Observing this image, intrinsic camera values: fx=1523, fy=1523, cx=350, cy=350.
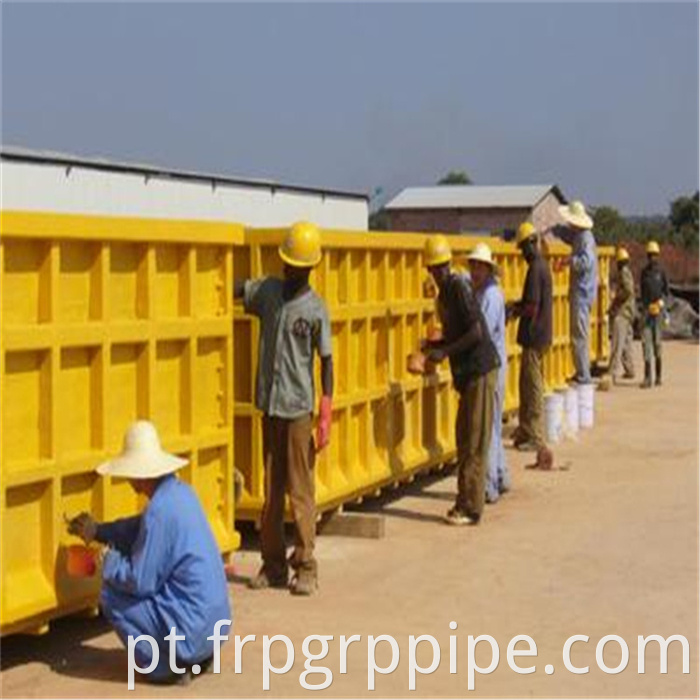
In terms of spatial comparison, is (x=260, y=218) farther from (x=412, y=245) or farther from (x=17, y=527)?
(x=17, y=527)

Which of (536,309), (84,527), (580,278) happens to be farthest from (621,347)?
(84,527)

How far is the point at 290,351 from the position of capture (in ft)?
28.1

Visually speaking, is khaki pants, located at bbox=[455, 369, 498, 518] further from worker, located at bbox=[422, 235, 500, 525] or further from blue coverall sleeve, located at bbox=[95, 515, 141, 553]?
blue coverall sleeve, located at bbox=[95, 515, 141, 553]

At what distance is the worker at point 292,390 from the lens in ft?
28.1

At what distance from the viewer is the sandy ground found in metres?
6.93

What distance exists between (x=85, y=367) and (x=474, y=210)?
4167cm

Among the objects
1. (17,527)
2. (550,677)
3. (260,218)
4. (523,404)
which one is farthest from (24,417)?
(260,218)

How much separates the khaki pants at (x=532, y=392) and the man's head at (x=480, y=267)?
239cm

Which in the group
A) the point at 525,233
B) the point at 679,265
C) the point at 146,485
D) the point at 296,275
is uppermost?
the point at 679,265

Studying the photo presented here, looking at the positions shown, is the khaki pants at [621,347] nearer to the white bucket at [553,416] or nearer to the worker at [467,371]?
→ the white bucket at [553,416]

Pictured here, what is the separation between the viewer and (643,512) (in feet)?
37.7

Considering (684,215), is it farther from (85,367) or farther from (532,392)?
(85,367)

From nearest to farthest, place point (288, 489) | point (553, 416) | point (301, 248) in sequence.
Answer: point (301, 248), point (288, 489), point (553, 416)

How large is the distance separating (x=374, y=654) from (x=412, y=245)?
4.92 metres
